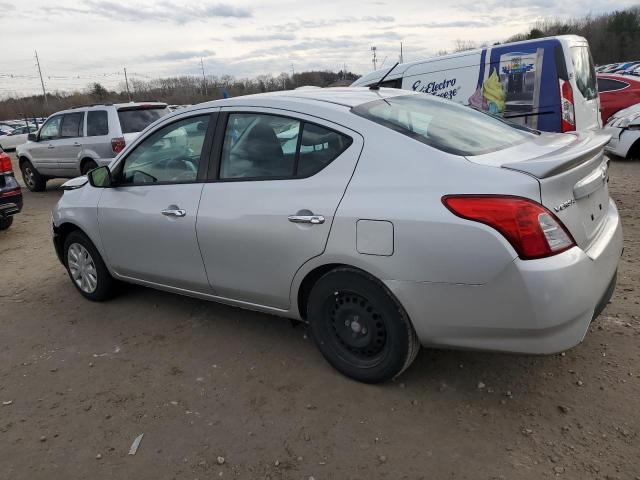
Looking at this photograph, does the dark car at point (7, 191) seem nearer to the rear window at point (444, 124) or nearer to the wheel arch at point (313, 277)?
the wheel arch at point (313, 277)

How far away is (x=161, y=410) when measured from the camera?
9.90ft

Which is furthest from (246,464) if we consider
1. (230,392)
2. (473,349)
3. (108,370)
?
(108,370)

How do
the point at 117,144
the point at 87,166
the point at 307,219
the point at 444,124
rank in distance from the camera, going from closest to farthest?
1. the point at 307,219
2. the point at 444,124
3. the point at 117,144
4. the point at 87,166

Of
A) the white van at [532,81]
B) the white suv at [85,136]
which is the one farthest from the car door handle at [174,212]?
the white suv at [85,136]

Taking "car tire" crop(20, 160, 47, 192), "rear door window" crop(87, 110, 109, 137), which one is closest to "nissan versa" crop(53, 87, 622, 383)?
"rear door window" crop(87, 110, 109, 137)

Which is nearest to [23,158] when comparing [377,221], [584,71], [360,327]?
[584,71]

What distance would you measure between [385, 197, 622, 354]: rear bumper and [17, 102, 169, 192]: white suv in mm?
8528

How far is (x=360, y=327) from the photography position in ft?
9.72

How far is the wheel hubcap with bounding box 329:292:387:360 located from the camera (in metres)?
2.89

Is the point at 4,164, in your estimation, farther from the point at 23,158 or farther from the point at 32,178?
the point at 23,158

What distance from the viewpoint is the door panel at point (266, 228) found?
9.47ft

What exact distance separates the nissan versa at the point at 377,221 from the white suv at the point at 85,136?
21.6 feet

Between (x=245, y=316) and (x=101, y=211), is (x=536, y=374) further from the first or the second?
(x=101, y=211)

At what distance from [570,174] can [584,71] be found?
572 cm
